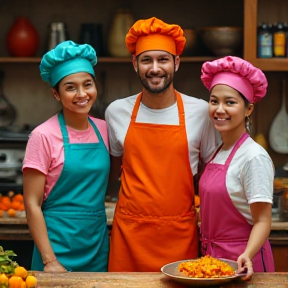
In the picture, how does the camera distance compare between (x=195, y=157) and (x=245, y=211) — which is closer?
(x=245, y=211)

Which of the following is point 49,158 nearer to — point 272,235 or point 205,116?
point 205,116

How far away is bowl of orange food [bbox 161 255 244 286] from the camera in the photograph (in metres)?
2.16

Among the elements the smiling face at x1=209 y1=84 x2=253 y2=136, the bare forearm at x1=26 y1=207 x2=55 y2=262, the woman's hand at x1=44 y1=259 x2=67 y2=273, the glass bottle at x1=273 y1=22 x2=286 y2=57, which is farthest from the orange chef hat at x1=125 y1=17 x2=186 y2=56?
the glass bottle at x1=273 y1=22 x2=286 y2=57

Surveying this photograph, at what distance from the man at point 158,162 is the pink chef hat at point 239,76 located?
0.23 meters

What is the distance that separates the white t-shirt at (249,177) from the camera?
240cm

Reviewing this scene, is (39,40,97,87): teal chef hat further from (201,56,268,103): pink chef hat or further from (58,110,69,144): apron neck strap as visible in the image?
(201,56,268,103): pink chef hat

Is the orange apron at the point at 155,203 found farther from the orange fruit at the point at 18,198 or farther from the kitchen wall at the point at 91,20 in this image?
the kitchen wall at the point at 91,20

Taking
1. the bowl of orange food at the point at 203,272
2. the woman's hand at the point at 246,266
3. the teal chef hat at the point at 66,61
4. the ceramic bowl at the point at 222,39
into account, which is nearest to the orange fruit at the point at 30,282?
the bowl of orange food at the point at 203,272

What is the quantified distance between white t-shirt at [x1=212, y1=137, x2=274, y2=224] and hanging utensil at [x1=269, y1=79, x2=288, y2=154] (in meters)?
1.49

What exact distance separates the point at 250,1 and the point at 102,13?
935mm

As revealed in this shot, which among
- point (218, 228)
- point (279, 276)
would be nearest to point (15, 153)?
point (218, 228)

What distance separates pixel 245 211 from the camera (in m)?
2.52

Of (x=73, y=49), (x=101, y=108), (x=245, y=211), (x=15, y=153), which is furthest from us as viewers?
(x=101, y=108)

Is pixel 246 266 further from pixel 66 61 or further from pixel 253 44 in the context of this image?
pixel 253 44
